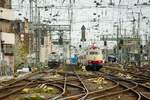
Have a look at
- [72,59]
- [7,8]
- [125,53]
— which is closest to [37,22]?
[7,8]

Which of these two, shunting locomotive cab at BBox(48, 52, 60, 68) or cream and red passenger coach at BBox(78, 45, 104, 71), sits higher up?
cream and red passenger coach at BBox(78, 45, 104, 71)

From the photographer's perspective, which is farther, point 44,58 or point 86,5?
point 44,58

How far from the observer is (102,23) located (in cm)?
7362

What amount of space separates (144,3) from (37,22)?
768 inches

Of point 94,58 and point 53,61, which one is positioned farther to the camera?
point 53,61

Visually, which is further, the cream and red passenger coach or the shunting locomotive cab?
the shunting locomotive cab

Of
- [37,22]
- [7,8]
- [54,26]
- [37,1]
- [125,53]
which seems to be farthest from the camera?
[125,53]

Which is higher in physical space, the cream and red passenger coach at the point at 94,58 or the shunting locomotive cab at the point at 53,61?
the cream and red passenger coach at the point at 94,58

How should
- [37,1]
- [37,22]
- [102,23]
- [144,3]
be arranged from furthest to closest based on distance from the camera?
1. [102,23]
2. [37,22]
3. [37,1]
4. [144,3]

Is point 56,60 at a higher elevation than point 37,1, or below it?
below

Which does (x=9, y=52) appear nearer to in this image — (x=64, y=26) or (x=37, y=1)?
(x=64, y=26)

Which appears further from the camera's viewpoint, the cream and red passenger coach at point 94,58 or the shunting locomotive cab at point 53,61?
the shunting locomotive cab at point 53,61

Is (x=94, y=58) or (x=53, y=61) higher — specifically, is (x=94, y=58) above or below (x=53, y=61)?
above

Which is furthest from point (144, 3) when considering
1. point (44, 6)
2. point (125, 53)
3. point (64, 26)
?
point (125, 53)
